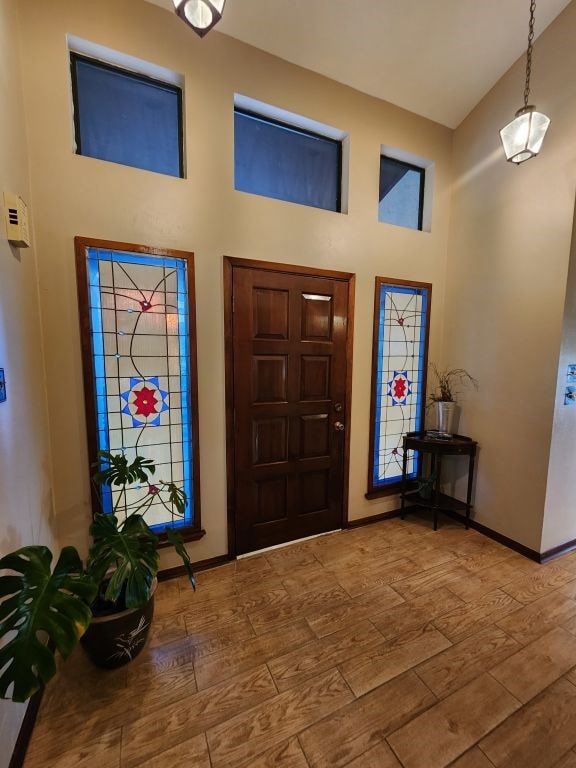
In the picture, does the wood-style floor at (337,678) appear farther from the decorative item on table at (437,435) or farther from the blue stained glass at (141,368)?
Result: the decorative item on table at (437,435)

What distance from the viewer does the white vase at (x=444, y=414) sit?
2.75 m

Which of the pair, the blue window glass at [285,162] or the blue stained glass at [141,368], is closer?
the blue stained glass at [141,368]

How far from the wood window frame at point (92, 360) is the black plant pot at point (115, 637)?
534mm

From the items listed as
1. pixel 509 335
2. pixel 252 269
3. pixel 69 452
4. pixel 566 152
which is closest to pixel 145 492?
pixel 69 452

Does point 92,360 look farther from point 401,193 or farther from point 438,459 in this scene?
point 401,193

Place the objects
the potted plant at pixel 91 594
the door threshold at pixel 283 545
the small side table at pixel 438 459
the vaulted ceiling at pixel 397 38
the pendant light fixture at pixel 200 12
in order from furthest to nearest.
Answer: the small side table at pixel 438 459
the door threshold at pixel 283 545
the vaulted ceiling at pixel 397 38
the pendant light fixture at pixel 200 12
the potted plant at pixel 91 594

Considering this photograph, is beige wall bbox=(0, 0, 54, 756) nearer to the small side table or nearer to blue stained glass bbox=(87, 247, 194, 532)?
Answer: blue stained glass bbox=(87, 247, 194, 532)

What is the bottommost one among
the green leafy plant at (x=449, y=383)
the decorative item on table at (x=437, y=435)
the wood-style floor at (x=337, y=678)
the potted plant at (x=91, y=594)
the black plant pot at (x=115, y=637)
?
the wood-style floor at (x=337, y=678)

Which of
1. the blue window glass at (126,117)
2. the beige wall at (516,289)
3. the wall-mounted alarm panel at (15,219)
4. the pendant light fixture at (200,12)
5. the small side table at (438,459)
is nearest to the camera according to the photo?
the pendant light fixture at (200,12)

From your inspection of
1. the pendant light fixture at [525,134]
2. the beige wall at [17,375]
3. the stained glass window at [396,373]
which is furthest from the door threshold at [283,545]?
the pendant light fixture at [525,134]

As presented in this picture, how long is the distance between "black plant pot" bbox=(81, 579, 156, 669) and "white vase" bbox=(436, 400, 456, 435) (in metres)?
2.41

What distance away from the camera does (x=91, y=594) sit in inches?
42.0

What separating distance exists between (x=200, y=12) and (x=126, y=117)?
985mm

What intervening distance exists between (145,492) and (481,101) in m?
3.76
